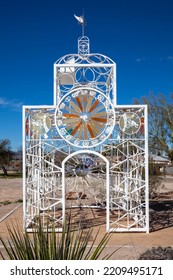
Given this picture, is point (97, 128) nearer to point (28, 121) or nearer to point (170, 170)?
point (28, 121)

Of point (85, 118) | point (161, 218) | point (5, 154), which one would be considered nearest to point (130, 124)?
point (85, 118)

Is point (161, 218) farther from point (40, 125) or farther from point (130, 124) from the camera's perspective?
point (40, 125)

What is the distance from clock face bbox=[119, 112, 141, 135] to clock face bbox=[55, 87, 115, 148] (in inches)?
15.1

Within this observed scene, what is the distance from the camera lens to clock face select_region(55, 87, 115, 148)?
33.7 feet

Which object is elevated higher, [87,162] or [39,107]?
[39,107]

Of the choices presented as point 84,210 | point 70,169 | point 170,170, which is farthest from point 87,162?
point 170,170

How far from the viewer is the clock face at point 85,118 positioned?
33.7 feet

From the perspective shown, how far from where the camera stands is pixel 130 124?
10430 mm

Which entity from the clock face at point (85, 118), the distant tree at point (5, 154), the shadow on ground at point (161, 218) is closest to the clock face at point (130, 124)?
the clock face at point (85, 118)

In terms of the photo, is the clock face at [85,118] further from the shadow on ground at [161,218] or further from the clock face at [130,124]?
the shadow on ground at [161,218]

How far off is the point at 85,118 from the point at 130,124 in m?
1.45
